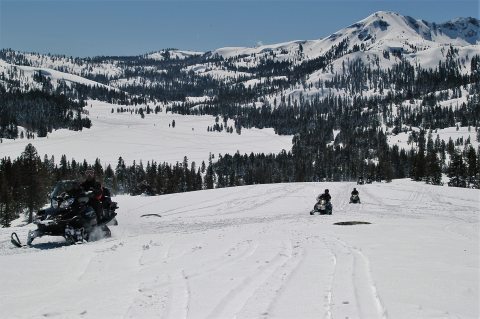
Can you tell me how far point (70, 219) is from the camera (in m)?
13.8

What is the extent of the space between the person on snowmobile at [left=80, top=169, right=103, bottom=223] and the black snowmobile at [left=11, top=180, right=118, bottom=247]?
0.82ft

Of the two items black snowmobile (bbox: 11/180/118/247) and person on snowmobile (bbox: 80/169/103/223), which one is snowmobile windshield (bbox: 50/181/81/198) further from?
person on snowmobile (bbox: 80/169/103/223)

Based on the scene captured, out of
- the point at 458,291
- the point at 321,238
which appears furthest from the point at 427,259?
the point at 321,238

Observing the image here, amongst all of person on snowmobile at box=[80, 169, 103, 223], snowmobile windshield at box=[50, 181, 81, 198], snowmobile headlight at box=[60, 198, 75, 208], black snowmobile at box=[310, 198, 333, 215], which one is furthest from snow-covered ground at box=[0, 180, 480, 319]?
black snowmobile at box=[310, 198, 333, 215]

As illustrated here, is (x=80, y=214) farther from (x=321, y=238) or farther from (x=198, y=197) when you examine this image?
(x=198, y=197)

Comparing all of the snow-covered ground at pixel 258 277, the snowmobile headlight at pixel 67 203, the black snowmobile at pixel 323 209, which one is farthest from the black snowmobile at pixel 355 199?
the snowmobile headlight at pixel 67 203

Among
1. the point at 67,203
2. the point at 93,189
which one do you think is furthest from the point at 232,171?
the point at 67,203

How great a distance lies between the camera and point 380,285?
6.81m

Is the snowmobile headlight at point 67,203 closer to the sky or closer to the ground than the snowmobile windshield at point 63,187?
closer to the ground

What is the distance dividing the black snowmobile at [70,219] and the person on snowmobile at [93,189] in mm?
250

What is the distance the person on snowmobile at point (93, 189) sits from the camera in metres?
15.3

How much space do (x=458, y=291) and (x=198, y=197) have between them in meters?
31.5

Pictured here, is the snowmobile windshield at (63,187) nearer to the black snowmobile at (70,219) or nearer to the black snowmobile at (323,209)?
the black snowmobile at (70,219)

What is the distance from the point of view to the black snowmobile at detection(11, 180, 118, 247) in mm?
13438
